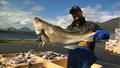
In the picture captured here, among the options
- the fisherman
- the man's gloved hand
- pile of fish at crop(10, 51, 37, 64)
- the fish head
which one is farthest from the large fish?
pile of fish at crop(10, 51, 37, 64)

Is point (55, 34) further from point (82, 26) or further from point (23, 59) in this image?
point (23, 59)

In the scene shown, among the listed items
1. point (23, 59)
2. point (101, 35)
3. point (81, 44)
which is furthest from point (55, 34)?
point (23, 59)

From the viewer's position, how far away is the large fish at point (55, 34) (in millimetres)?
5172

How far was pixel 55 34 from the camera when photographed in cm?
531

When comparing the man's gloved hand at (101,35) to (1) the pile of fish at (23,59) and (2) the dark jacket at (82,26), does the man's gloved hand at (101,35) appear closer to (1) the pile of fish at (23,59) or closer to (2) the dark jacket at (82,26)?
(2) the dark jacket at (82,26)

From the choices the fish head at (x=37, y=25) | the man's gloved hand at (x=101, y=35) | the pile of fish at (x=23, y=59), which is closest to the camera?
the fish head at (x=37, y=25)

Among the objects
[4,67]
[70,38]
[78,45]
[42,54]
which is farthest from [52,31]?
[42,54]

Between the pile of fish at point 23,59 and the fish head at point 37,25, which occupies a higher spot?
the fish head at point 37,25

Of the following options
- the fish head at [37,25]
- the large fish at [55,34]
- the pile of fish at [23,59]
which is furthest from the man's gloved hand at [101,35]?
the pile of fish at [23,59]

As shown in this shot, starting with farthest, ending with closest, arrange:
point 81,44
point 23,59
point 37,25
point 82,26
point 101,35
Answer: point 23,59
point 82,26
point 81,44
point 101,35
point 37,25

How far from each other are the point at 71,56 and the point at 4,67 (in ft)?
9.48

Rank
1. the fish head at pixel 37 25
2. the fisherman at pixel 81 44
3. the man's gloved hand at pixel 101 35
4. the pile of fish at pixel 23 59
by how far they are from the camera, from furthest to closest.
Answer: the pile of fish at pixel 23 59 → the fisherman at pixel 81 44 → the man's gloved hand at pixel 101 35 → the fish head at pixel 37 25

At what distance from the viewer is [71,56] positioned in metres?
6.12

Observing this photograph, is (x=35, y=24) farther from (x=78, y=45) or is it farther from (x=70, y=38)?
(x=78, y=45)
